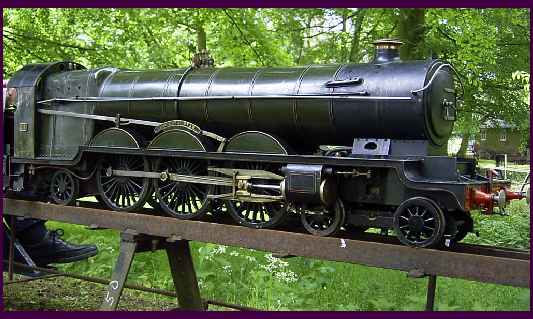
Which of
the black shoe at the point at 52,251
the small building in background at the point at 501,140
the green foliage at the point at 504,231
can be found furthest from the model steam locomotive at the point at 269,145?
the small building in background at the point at 501,140

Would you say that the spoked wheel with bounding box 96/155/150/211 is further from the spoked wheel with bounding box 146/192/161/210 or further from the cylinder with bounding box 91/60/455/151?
the cylinder with bounding box 91/60/455/151

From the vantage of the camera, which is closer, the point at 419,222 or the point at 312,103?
the point at 419,222

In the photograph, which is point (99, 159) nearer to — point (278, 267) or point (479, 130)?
point (278, 267)

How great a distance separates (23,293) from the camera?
12.0m

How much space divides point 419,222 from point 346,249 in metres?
0.75

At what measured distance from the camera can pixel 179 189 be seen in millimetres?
7758

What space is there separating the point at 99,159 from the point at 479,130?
896cm

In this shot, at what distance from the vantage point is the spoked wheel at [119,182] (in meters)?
8.19

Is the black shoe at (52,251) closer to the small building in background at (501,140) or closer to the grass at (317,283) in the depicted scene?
the grass at (317,283)

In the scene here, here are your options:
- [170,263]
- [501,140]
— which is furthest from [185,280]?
[501,140]

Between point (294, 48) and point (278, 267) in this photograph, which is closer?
point (278, 267)

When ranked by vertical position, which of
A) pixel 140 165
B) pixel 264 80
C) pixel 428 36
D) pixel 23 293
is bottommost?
pixel 23 293

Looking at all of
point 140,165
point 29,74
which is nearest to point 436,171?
point 140,165

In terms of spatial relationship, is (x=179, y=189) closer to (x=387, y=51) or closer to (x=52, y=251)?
(x=387, y=51)
